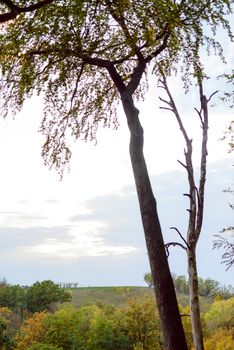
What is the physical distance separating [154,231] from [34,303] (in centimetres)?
8019

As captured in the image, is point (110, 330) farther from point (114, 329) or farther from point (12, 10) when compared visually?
point (12, 10)

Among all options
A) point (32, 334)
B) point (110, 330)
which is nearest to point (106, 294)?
point (32, 334)

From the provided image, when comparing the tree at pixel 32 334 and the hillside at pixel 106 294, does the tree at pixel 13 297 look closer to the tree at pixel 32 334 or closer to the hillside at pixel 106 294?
the tree at pixel 32 334

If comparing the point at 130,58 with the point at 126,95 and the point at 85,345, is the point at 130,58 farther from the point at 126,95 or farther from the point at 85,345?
the point at 85,345

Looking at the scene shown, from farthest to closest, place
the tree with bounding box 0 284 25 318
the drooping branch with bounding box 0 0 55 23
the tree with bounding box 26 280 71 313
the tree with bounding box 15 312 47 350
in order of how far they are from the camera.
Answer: the tree with bounding box 0 284 25 318 → the tree with bounding box 26 280 71 313 → the tree with bounding box 15 312 47 350 → the drooping branch with bounding box 0 0 55 23

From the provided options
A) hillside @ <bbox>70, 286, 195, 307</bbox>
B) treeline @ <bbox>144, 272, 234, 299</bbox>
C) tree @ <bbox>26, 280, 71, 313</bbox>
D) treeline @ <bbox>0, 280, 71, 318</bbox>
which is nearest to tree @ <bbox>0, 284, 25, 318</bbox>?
treeline @ <bbox>0, 280, 71, 318</bbox>

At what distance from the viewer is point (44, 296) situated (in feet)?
270

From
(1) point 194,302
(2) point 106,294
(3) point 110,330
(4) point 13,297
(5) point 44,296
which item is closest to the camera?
(1) point 194,302

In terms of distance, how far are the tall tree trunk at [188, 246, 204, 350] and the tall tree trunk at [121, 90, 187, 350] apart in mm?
2595

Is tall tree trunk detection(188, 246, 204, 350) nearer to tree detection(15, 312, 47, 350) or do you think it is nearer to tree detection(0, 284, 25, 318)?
tree detection(15, 312, 47, 350)

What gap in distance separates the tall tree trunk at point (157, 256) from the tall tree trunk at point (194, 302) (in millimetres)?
2595

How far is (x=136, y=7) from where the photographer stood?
875cm

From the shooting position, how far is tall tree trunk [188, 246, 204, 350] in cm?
1012

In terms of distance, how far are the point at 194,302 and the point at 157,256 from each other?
298 cm
